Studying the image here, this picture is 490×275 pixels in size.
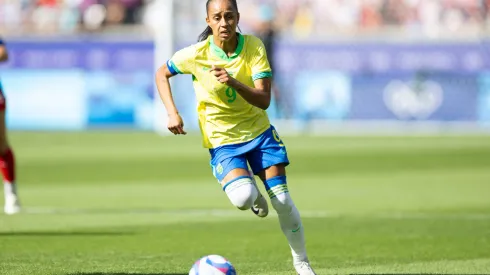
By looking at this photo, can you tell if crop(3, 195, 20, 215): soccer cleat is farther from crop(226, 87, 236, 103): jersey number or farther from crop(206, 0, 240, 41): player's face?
crop(206, 0, 240, 41): player's face

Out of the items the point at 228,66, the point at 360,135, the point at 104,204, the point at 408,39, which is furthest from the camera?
the point at 408,39

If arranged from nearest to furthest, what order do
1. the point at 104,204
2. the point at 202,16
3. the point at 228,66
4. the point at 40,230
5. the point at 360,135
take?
1. the point at 228,66
2. the point at 40,230
3. the point at 104,204
4. the point at 360,135
5. the point at 202,16

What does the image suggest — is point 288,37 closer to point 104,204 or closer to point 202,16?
point 202,16

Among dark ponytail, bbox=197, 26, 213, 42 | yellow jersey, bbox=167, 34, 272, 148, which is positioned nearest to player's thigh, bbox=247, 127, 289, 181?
yellow jersey, bbox=167, 34, 272, 148

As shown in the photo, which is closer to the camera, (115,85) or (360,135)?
(360,135)

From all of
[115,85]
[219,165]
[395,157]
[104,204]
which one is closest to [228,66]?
[219,165]

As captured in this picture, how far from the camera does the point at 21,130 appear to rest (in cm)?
2786

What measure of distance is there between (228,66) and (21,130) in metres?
21.2

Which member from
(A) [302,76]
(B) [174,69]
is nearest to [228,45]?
(B) [174,69]

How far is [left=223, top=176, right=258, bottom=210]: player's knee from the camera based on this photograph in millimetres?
7355

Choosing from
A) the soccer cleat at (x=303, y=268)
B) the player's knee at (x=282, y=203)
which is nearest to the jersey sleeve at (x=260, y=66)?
the player's knee at (x=282, y=203)

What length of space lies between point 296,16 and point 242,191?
2340 cm

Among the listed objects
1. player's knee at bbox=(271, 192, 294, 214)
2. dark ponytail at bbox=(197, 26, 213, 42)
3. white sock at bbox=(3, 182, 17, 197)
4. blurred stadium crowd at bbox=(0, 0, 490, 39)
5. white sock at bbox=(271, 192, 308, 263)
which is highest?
dark ponytail at bbox=(197, 26, 213, 42)

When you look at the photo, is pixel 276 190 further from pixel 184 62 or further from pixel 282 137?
pixel 282 137
